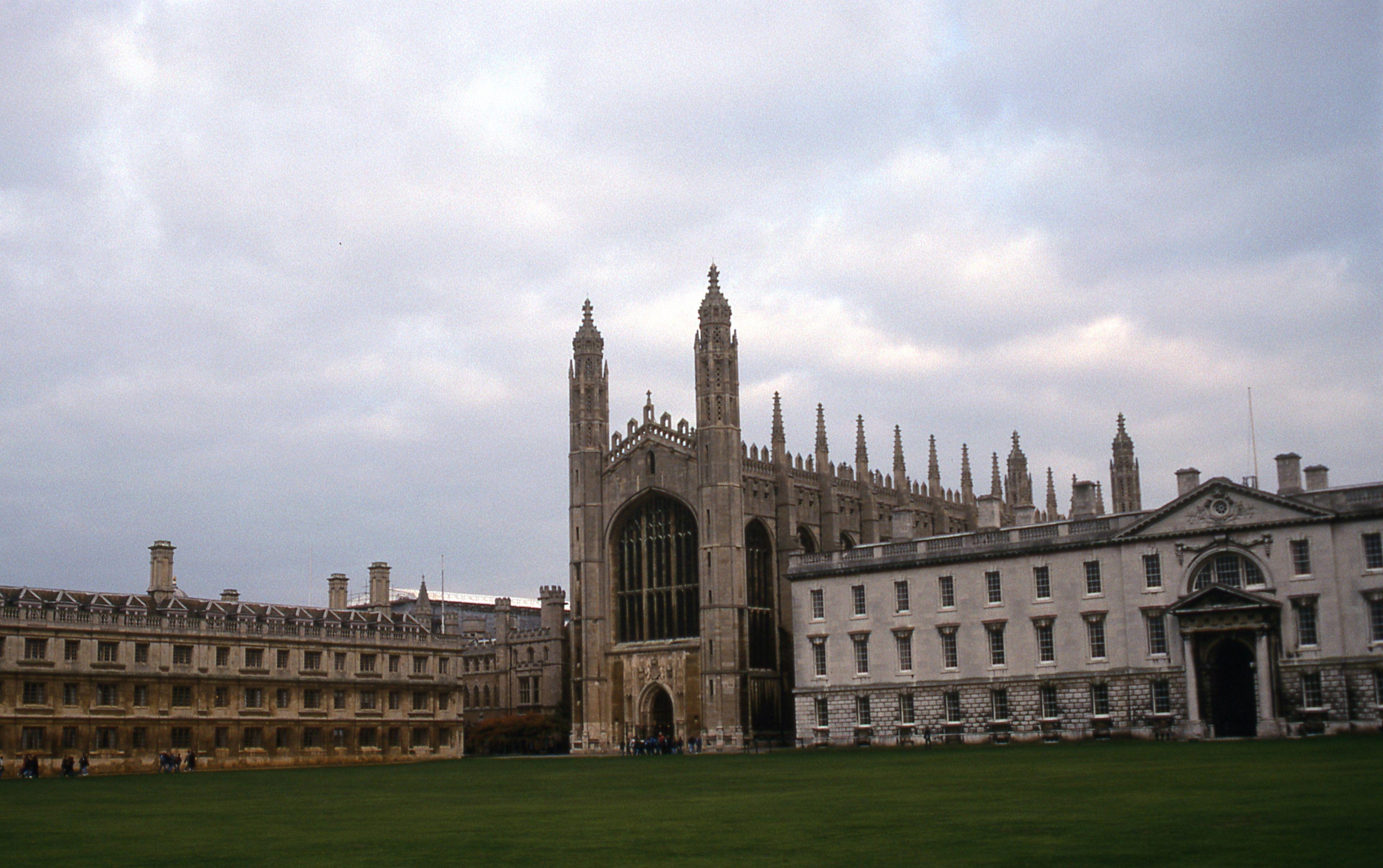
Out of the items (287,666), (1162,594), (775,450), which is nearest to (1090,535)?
(1162,594)

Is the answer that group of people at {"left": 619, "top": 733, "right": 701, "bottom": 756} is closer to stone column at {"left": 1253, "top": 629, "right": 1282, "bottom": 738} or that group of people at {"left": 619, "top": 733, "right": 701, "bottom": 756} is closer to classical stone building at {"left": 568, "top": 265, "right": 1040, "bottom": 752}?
classical stone building at {"left": 568, "top": 265, "right": 1040, "bottom": 752}

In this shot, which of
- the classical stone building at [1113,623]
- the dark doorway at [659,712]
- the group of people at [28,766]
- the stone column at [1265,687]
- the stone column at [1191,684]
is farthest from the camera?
the dark doorway at [659,712]

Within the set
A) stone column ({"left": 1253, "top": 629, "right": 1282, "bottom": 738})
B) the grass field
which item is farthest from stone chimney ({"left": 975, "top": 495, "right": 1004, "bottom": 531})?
the grass field

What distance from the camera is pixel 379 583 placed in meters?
90.1

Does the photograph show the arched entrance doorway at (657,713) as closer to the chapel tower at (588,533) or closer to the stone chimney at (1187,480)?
the chapel tower at (588,533)

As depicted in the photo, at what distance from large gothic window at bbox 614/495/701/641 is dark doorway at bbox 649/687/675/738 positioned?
3090 mm

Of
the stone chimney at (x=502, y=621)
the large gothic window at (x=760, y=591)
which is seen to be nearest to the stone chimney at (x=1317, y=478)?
the large gothic window at (x=760, y=591)

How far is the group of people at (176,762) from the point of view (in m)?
66.4

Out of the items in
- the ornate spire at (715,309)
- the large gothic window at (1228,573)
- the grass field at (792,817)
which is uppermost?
the ornate spire at (715,309)

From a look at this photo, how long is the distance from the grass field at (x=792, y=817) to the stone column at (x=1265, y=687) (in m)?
12.5

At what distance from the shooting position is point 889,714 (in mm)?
67375

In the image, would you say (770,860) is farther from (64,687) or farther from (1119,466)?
(1119,466)

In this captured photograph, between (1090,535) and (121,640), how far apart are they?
143ft

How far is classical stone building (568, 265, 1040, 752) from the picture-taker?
254 feet
